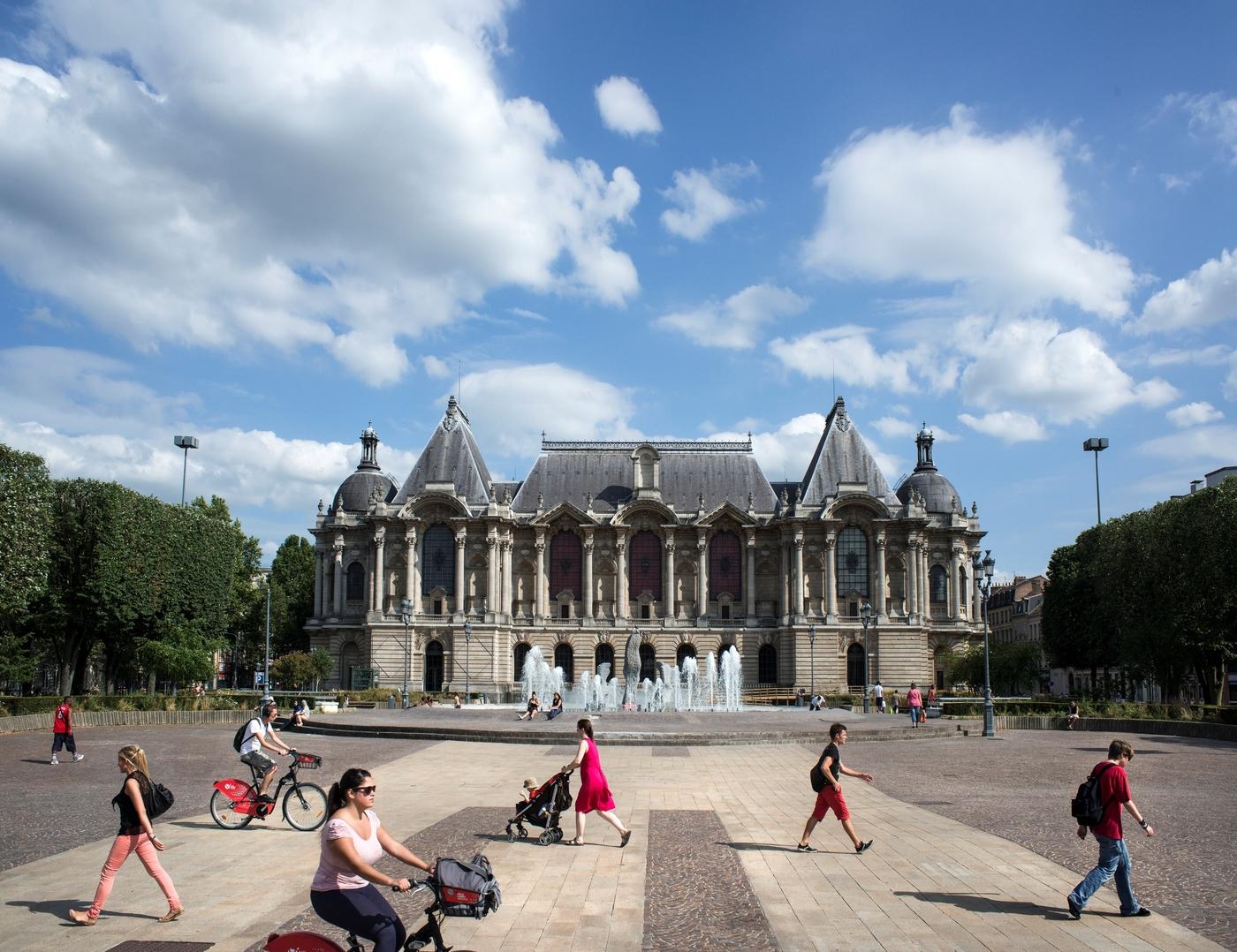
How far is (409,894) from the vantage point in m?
13.5

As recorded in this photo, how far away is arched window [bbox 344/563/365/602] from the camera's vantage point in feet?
276

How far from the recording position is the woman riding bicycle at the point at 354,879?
8.00 metres

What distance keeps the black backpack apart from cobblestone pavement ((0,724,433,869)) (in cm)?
1395

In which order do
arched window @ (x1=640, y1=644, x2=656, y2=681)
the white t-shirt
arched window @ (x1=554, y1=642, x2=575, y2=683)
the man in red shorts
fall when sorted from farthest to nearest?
arched window @ (x1=554, y1=642, x2=575, y2=683) → arched window @ (x1=640, y1=644, x2=656, y2=681) → the white t-shirt → the man in red shorts

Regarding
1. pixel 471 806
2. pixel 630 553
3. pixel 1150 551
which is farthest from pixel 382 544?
pixel 471 806

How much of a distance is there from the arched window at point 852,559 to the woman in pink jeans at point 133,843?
7209 centimetres

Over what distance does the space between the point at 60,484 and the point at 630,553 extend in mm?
40640

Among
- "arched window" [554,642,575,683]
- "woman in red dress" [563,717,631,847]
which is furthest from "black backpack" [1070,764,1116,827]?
"arched window" [554,642,575,683]

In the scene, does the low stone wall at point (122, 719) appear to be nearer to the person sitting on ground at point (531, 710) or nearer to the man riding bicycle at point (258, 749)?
the person sitting on ground at point (531, 710)

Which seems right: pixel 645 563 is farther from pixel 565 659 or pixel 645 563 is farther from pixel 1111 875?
pixel 1111 875

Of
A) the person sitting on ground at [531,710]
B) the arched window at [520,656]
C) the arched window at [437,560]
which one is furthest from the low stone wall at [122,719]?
the arched window at [520,656]

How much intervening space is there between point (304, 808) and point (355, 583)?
68613 mm

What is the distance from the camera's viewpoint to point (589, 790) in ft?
53.0

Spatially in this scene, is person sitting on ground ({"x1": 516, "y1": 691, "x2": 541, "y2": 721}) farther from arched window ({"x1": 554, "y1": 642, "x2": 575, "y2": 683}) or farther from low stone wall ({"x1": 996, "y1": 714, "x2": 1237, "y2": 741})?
arched window ({"x1": 554, "y1": 642, "x2": 575, "y2": 683})
